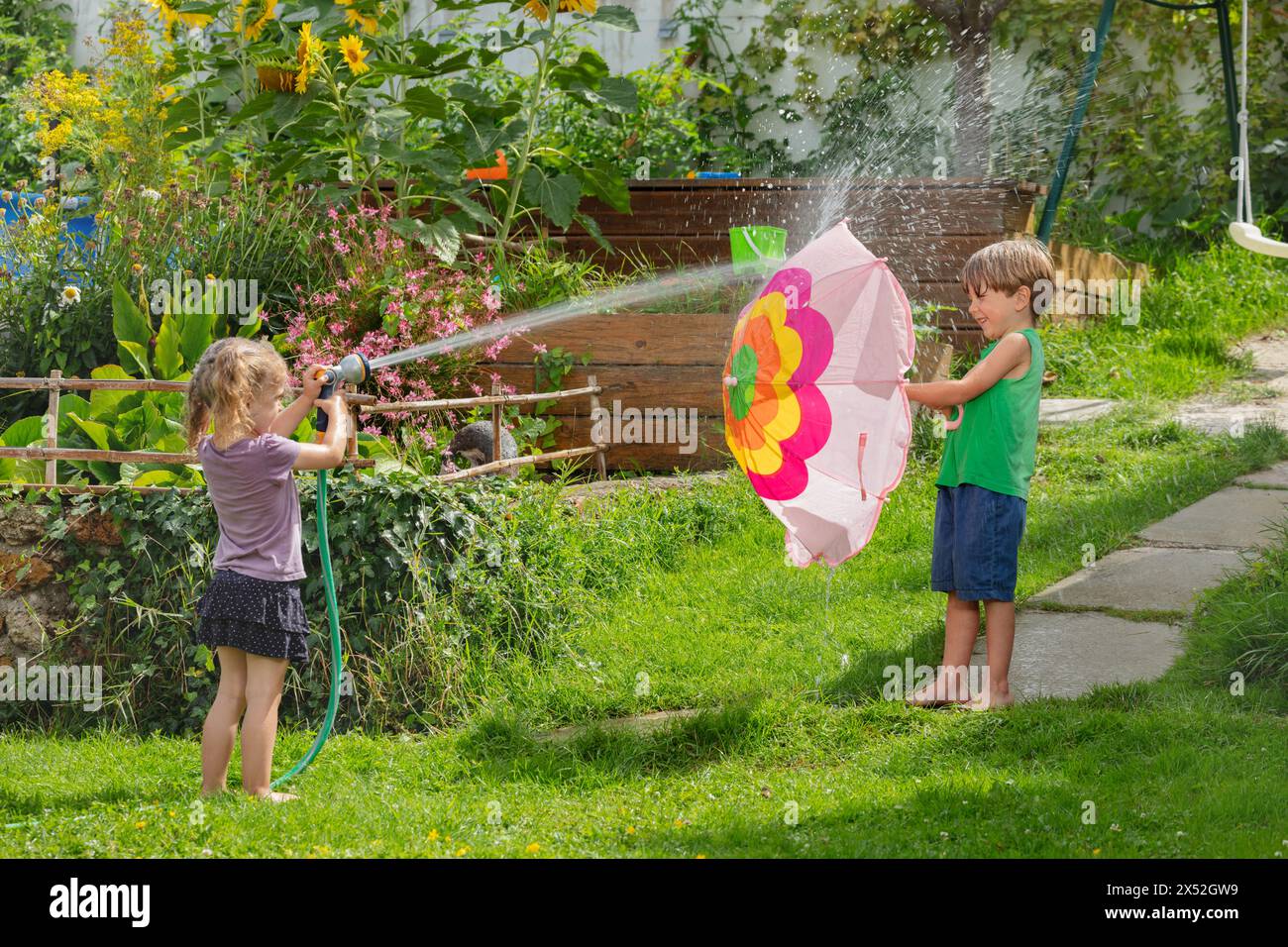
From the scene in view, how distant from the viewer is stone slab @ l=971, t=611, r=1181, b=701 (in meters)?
4.14

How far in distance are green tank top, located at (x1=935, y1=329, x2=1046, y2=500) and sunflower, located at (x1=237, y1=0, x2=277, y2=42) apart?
458cm

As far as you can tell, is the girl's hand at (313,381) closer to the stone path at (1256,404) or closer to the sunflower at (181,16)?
the sunflower at (181,16)

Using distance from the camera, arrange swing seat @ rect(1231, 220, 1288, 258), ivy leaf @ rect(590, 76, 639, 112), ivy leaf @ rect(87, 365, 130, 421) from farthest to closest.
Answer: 1. ivy leaf @ rect(590, 76, 639, 112)
2. ivy leaf @ rect(87, 365, 130, 421)
3. swing seat @ rect(1231, 220, 1288, 258)

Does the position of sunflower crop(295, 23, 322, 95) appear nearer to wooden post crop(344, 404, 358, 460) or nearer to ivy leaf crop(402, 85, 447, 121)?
ivy leaf crop(402, 85, 447, 121)

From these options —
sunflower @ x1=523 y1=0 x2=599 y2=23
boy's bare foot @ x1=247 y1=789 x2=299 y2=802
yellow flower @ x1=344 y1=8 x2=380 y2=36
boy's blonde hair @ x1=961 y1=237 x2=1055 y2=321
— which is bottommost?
boy's bare foot @ x1=247 y1=789 x2=299 y2=802

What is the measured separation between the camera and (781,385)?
4012 mm


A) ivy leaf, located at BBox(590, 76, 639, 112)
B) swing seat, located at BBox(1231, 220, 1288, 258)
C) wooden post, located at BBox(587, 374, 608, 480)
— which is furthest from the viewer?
ivy leaf, located at BBox(590, 76, 639, 112)

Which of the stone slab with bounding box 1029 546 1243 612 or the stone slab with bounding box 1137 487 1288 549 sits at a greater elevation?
the stone slab with bounding box 1137 487 1288 549

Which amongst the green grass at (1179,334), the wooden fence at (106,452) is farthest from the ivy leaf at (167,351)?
the green grass at (1179,334)

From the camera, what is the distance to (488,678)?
4398mm

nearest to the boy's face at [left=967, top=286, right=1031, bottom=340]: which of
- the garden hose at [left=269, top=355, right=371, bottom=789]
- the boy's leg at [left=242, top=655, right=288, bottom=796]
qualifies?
the garden hose at [left=269, top=355, right=371, bottom=789]

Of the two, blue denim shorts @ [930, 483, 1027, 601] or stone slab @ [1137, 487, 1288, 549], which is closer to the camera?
blue denim shorts @ [930, 483, 1027, 601]

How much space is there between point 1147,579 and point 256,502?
10.5 ft
